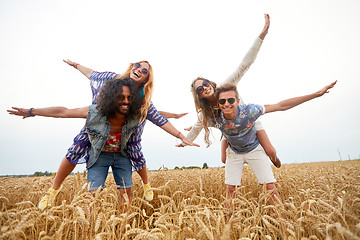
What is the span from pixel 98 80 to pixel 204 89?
6.64ft

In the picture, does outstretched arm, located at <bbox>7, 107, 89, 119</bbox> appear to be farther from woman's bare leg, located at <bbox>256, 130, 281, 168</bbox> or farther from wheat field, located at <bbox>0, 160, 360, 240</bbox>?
woman's bare leg, located at <bbox>256, 130, 281, 168</bbox>

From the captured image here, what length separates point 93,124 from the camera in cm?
334

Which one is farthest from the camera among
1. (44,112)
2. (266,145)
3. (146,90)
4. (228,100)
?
(146,90)

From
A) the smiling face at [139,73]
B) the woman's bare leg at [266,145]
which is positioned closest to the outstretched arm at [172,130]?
the smiling face at [139,73]

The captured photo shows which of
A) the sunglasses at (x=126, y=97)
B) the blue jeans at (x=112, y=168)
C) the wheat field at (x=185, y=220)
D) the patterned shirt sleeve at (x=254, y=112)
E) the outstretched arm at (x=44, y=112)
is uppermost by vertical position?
the sunglasses at (x=126, y=97)

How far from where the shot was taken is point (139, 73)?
3820mm

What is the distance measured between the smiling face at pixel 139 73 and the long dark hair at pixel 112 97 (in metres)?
0.40

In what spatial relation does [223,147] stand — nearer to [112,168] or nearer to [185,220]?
[112,168]

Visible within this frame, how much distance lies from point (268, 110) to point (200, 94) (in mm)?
1263

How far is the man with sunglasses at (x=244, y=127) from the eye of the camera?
11.6 feet

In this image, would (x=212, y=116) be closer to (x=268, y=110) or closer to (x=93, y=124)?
(x=268, y=110)

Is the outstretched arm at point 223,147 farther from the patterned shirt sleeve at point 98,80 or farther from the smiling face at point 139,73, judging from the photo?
the patterned shirt sleeve at point 98,80

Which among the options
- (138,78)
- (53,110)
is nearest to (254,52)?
(138,78)

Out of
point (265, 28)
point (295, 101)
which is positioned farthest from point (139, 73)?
point (265, 28)
